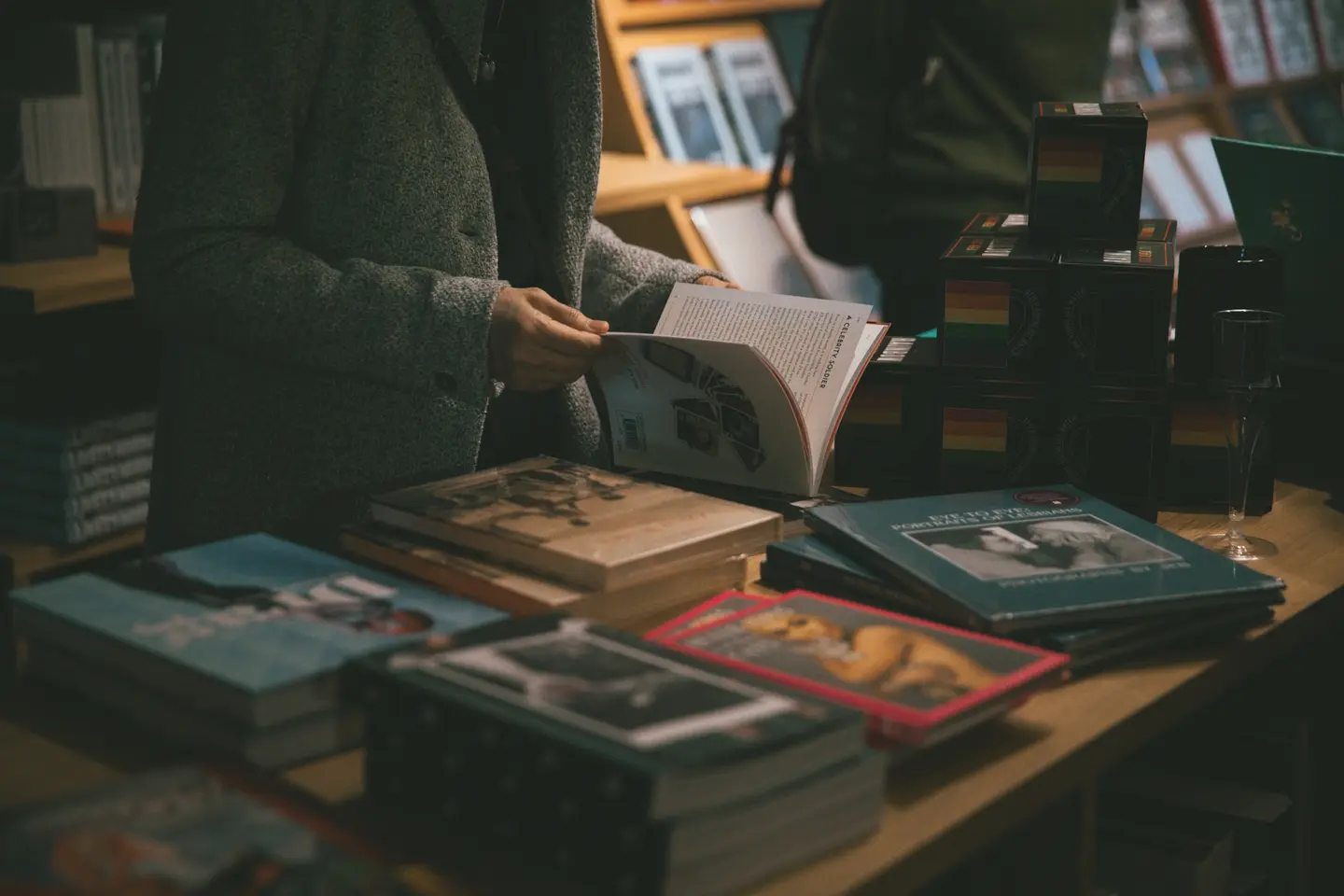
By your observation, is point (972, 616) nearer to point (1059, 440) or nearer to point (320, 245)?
point (1059, 440)

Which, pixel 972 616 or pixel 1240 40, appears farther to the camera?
pixel 1240 40

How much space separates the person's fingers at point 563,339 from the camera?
1339 mm

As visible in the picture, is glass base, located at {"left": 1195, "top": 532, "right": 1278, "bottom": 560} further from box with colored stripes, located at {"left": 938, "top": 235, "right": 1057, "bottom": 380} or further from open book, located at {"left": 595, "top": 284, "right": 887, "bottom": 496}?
open book, located at {"left": 595, "top": 284, "right": 887, "bottom": 496}

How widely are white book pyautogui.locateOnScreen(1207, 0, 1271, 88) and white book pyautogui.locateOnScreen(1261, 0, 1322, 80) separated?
57mm

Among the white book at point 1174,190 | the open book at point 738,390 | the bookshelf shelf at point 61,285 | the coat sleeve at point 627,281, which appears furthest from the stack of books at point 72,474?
the white book at point 1174,190

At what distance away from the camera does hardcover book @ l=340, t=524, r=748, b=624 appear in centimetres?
108

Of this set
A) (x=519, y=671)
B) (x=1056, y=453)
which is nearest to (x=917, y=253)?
(x=1056, y=453)

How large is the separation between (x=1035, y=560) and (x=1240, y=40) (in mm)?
4031

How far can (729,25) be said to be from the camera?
3.44m

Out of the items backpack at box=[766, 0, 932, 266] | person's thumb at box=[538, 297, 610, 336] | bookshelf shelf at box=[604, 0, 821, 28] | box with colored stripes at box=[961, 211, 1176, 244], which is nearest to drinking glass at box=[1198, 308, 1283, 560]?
box with colored stripes at box=[961, 211, 1176, 244]

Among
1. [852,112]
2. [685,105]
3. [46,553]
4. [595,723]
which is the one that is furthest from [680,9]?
[595,723]

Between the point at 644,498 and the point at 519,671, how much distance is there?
0.39 meters

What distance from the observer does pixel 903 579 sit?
1.16 meters

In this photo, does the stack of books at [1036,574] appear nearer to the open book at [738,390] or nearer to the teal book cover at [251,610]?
the open book at [738,390]
